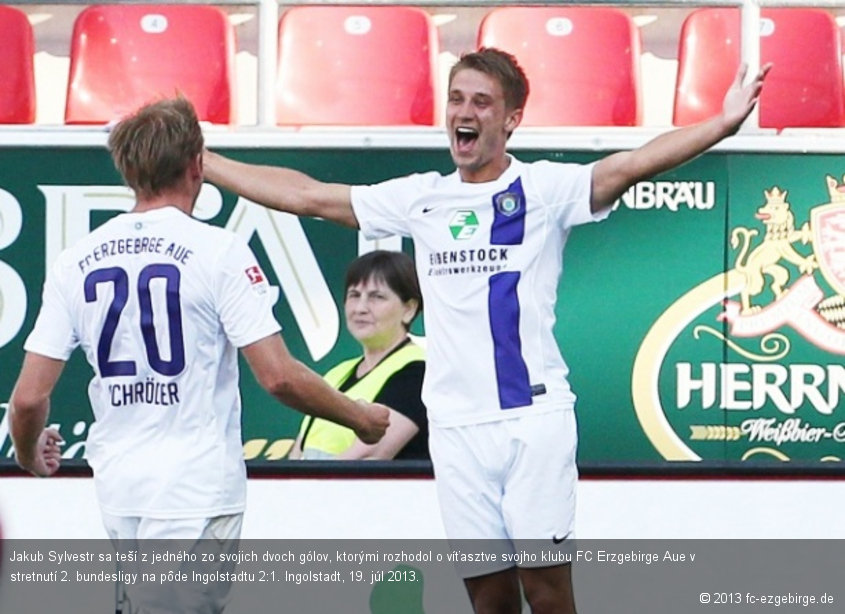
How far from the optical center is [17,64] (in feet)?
18.1

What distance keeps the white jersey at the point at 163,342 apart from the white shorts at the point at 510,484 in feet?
2.65

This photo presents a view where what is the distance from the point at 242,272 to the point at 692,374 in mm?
1798

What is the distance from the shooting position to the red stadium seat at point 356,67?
215 inches

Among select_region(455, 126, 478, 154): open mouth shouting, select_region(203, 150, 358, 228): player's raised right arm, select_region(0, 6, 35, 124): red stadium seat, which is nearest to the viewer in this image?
select_region(455, 126, 478, 154): open mouth shouting

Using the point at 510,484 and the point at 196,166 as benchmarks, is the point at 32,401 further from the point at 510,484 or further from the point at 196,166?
the point at 510,484

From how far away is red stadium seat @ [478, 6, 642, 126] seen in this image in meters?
5.47

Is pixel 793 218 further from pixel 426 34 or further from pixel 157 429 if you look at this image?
pixel 157 429

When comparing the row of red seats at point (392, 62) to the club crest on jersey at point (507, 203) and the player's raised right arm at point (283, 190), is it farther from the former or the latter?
the club crest on jersey at point (507, 203)

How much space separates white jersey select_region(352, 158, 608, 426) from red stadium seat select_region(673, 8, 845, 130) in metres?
1.49

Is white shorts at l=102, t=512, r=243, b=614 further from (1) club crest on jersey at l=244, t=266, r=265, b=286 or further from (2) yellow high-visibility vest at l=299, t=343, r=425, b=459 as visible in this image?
(2) yellow high-visibility vest at l=299, t=343, r=425, b=459

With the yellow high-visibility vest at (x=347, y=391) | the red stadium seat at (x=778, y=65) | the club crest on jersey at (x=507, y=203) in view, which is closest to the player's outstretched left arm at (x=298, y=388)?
the club crest on jersey at (x=507, y=203)

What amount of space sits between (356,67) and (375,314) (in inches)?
39.4

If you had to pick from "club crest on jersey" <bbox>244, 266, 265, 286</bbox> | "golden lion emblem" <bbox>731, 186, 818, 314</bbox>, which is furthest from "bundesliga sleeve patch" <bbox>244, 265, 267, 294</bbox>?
"golden lion emblem" <bbox>731, 186, 818, 314</bbox>

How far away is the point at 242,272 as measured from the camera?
3.53 metres
